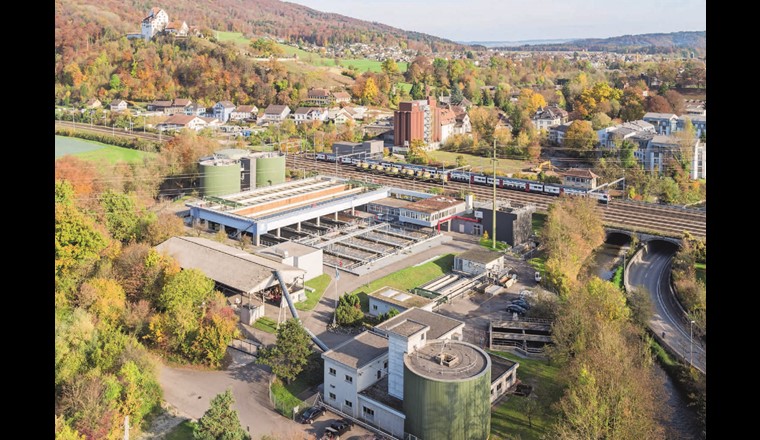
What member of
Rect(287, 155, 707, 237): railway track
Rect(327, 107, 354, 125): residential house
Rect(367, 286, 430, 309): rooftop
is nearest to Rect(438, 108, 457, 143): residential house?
Rect(327, 107, 354, 125): residential house

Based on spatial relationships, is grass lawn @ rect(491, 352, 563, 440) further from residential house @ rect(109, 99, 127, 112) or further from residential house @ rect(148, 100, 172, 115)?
residential house @ rect(109, 99, 127, 112)

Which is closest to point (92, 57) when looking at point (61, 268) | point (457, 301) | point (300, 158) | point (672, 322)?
point (300, 158)

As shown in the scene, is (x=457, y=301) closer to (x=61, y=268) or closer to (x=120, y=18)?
(x=61, y=268)

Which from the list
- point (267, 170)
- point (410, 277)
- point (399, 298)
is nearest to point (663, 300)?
point (410, 277)

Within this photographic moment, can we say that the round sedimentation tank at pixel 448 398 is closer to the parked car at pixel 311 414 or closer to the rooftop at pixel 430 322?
the rooftop at pixel 430 322

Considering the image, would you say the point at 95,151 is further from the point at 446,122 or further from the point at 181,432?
the point at 181,432
